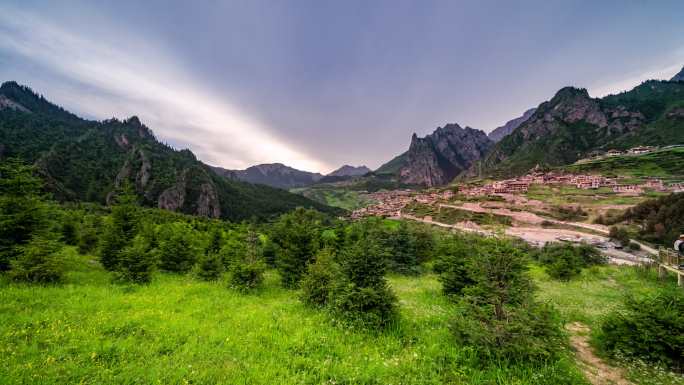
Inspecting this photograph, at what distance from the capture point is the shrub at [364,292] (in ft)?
25.0

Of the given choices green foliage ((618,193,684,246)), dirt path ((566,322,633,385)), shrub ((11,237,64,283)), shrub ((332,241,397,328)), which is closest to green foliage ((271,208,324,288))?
shrub ((332,241,397,328))

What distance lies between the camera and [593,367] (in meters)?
6.10

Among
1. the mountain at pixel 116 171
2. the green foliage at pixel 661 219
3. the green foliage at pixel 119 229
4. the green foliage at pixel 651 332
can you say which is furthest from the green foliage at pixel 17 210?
the mountain at pixel 116 171

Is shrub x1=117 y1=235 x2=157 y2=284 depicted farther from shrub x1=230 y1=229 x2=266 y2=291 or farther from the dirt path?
the dirt path

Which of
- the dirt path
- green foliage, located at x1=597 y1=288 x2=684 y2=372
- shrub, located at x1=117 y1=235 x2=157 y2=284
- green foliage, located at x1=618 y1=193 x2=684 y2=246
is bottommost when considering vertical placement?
green foliage, located at x1=618 y1=193 x2=684 y2=246

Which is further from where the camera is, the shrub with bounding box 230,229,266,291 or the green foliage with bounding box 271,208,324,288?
the green foliage with bounding box 271,208,324,288

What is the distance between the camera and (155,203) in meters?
132

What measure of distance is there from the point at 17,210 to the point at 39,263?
9.49 ft

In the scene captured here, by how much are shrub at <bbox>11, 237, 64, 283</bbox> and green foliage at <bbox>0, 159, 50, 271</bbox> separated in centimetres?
63

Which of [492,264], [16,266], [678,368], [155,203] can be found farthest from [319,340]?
[155,203]

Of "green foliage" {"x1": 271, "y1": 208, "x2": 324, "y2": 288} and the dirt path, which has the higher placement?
"green foliage" {"x1": 271, "y1": 208, "x2": 324, "y2": 288}

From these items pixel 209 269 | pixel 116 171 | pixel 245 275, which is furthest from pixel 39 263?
pixel 116 171

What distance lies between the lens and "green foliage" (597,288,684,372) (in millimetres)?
5973

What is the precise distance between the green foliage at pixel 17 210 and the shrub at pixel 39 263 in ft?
2.08
